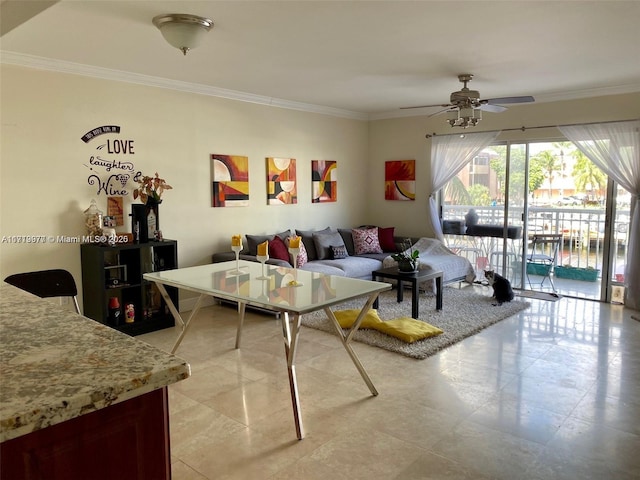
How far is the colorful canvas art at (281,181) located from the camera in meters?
6.25

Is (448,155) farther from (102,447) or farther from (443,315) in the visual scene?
(102,447)

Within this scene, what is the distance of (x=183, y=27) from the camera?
3.17 metres

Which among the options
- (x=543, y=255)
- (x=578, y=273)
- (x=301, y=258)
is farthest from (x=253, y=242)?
(x=578, y=273)

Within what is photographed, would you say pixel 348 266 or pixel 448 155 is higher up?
pixel 448 155

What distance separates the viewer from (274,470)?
249 cm

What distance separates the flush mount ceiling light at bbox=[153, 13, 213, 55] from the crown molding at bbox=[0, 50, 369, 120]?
1.56m

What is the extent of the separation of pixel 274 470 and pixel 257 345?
190 centimetres

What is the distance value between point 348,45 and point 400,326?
8.09ft

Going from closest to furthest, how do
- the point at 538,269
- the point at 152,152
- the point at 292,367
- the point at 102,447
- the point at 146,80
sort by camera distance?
the point at 102,447
the point at 292,367
the point at 146,80
the point at 152,152
the point at 538,269

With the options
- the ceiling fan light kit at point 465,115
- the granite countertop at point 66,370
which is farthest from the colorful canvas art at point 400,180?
the granite countertop at point 66,370

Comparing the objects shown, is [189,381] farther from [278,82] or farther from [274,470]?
[278,82]

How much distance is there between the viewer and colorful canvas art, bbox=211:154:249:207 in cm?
562

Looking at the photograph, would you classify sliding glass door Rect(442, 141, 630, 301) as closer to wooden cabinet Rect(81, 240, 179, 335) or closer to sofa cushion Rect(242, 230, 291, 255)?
sofa cushion Rect(242, 230, 291, 255)

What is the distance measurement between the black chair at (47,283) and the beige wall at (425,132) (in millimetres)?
5127
